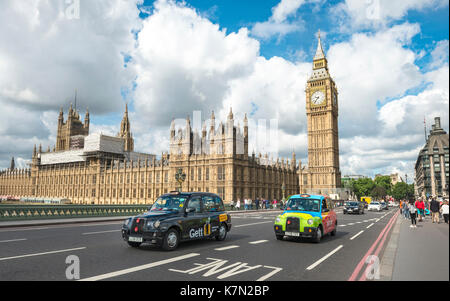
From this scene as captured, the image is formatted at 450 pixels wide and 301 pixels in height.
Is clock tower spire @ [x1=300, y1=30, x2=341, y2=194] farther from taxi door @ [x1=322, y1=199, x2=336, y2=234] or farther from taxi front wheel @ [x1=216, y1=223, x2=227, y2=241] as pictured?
taxi front wheel @ [x1=216, y1=223, x2=227, y2=241]

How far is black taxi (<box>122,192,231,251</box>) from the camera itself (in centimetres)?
925

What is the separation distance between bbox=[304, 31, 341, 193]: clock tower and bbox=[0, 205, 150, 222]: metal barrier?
63.7 metres

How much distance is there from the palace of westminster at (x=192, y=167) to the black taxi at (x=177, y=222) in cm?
3376

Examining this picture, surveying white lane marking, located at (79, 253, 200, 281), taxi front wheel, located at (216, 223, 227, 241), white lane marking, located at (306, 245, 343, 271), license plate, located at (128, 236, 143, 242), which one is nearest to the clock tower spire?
taxi front wheel, located at (216, 223, 227, 241)

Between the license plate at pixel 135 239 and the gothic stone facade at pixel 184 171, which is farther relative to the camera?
the gothic stone facade at pixel 184 171

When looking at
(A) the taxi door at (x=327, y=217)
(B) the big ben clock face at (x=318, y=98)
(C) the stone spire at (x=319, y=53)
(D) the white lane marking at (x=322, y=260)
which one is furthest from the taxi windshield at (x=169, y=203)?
(C) the stone spire at (x=319, y=53)

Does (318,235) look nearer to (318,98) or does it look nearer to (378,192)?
(318,98)

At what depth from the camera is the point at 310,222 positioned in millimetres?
11266

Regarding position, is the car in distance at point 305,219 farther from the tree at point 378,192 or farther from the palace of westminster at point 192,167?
the tree at point 378,192

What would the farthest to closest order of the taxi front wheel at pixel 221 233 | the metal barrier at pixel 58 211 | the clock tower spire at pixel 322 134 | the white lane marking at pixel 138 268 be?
the clock tower spire at pixel 322 134, the metal barrier at pixel 58 211, the taxi front wheel at pixel 221 233, the white lane marking at pixel 138 268

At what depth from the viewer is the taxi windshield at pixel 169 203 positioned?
10.4 m

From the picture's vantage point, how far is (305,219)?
37.2 feet
